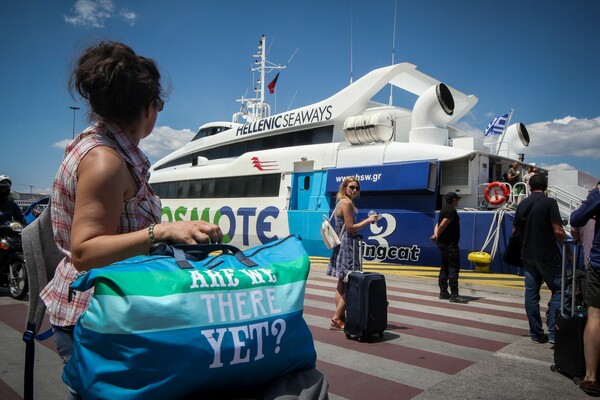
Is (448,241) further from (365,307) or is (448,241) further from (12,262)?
(12,262)

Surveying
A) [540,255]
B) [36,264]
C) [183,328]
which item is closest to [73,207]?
[36,264]

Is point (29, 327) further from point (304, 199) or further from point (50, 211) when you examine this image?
point (304, 199)

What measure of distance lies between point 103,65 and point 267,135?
1294 cm

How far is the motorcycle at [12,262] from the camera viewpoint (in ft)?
22.0

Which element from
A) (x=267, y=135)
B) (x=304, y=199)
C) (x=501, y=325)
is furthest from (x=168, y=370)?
(x=267, y=135)

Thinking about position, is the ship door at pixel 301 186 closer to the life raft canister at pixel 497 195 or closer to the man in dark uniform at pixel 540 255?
the life raft canister at pixel 497 195

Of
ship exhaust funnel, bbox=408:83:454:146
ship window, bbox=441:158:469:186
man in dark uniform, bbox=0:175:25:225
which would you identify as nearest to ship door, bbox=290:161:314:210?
ship exhaust funnel, bbox=408:83:454:146

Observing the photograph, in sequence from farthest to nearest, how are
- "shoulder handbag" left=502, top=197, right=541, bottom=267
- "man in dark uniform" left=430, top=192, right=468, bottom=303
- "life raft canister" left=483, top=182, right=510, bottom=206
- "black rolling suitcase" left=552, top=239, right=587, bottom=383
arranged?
"life raft canister" left=483, top=182, right=510, bottom=206
"man in dark uniform" left=430, top=192, right=468, bottom=303
"shoulder handbag" left=502, top=197, right=541, bottom=267
"black rolling suitcase" left=552, top=239, right=587, bottom=383

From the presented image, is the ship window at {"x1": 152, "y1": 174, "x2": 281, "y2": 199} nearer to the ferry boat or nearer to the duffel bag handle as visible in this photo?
the ferry boat

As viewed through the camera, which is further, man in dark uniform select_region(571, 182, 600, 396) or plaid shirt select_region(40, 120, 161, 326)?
man in dark uniform select_region(571, 182, 600, 396)

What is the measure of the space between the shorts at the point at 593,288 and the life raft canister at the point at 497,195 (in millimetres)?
6060

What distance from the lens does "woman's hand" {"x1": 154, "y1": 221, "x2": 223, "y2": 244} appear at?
1392 mm

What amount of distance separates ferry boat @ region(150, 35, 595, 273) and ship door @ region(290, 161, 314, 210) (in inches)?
1.2

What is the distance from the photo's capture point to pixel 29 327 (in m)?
1.59
